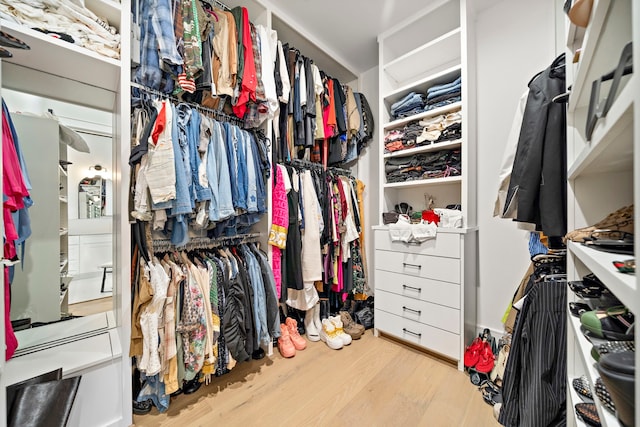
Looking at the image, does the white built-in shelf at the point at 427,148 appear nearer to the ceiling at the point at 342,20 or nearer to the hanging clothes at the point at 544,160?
the hanging clothes at the point at 544,160

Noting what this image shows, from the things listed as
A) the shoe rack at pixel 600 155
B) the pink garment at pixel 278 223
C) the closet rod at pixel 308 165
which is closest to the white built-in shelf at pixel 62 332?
the pink garment at pixel 278 223

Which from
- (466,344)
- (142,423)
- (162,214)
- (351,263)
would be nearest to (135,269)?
(162,214)

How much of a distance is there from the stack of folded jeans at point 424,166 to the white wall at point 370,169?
1.26 ft

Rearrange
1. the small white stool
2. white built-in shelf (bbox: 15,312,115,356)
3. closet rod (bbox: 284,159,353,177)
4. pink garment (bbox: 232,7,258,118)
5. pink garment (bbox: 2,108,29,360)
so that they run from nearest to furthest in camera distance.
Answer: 1. pink garment (bbox: 2,108,29,360)
2. white built-in shelf (bbox: 15,312,115,356)
3. the small white stool
4. pink garment (bbox: 232,7,258,118)
5. closet rod (bbox: 284,159,353,177)

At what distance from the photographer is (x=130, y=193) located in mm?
1290

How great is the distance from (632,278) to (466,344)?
5.61 ft

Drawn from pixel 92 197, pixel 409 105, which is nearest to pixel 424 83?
pixel 409 105

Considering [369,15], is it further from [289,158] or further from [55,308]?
[55,308]

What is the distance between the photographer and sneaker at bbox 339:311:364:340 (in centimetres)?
215

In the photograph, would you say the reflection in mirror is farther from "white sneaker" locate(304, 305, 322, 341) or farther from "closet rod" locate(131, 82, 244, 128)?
"white sneaker" locate(304, 305, 322, 341)

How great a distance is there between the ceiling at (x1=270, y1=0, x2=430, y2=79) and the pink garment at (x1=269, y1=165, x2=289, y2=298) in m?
1.19

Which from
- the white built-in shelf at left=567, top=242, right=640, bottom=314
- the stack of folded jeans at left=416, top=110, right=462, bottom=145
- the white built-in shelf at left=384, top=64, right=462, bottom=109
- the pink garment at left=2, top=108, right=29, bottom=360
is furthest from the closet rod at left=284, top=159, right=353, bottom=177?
the white built-in shelf at left=567, top=242, right=640, bottom=314

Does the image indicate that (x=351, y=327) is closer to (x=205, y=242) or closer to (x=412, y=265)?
(x=412, y=265)

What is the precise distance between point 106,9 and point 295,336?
229cm
